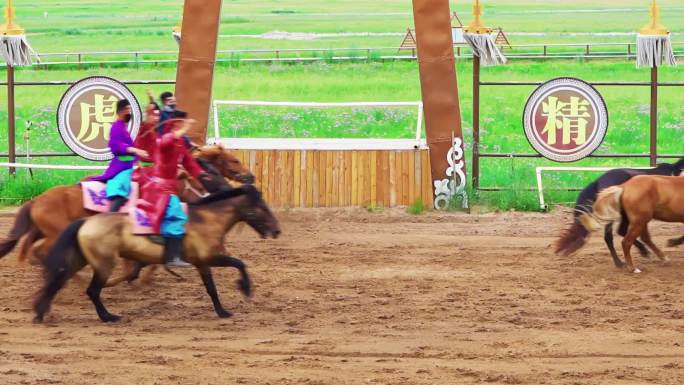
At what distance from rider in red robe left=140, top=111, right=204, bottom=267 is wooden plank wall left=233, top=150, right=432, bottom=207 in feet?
19.1

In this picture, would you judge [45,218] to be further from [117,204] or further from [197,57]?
[197,57]

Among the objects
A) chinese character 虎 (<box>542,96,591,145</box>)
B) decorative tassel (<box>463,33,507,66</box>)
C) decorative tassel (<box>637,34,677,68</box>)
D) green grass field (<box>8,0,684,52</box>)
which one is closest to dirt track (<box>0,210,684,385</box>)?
chinese character 虎 (<box>542,96,591,145</box>)

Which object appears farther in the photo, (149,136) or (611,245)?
(611,245)

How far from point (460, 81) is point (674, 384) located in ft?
85.9

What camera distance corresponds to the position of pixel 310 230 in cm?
1598

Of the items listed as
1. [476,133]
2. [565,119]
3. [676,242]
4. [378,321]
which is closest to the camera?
[378,321]

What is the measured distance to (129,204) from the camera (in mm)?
11719

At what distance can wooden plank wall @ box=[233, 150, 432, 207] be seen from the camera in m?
17.2

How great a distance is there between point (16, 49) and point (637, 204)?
9.62m

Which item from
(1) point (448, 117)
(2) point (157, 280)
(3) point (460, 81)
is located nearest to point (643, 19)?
(3) point (460, 81)

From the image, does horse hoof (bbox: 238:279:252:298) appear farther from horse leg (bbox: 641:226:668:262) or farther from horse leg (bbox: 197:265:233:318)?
horse leg (bbox: 641:226:668:262)

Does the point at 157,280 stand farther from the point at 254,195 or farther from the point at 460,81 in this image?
the point at 460,81

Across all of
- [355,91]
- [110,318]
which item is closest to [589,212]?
[110,318]

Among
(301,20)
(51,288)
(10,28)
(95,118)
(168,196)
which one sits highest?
(301,20)
